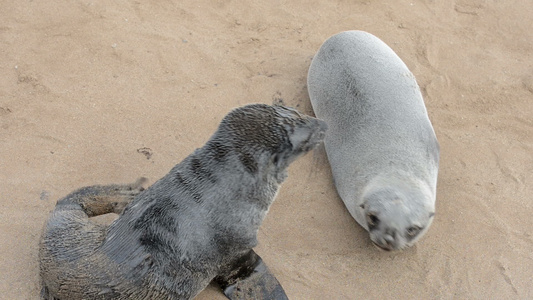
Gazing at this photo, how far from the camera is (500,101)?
5.97 m

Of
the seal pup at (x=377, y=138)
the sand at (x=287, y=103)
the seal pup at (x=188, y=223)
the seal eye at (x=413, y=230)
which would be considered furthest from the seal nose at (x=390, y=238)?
the seal pup at (x=188, y=223)

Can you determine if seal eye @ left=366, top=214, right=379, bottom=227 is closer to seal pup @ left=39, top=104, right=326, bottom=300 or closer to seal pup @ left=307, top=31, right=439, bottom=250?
seal pup @ left=307, top=31, right=439, bottom=250

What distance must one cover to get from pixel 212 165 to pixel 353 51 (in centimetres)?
267

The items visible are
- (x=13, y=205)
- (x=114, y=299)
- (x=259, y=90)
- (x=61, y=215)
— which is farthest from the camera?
(x=259, y=90)

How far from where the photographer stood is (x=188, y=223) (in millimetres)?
3404

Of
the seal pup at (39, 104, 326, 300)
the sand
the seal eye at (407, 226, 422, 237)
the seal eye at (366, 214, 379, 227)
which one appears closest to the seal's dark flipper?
the sand

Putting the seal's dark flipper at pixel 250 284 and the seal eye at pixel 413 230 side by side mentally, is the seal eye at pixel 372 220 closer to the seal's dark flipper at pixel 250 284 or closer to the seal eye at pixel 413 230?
the seal eye at pixel 413 230

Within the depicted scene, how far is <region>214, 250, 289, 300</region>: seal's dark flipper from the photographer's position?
405 centimetres

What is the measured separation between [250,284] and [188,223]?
1.02m

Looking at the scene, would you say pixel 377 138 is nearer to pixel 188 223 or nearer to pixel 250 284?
→ pixel 250 284

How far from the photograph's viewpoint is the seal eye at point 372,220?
4.14 meters

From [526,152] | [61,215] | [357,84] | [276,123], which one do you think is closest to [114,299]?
[61,215]

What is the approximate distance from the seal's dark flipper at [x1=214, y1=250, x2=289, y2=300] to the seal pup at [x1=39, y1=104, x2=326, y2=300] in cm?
43

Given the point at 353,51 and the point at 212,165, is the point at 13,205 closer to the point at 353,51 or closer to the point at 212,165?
the point at 212,165
